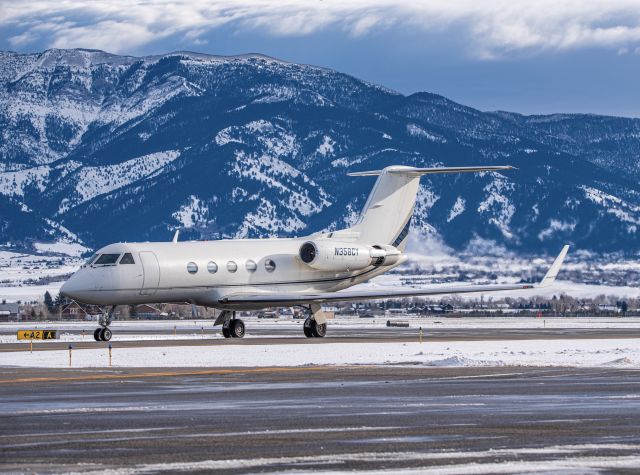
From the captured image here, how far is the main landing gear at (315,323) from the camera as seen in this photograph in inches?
2424

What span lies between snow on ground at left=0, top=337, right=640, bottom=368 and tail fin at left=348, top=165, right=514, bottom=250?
10765 millimetres

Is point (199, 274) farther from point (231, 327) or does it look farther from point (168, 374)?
point (168, 374)

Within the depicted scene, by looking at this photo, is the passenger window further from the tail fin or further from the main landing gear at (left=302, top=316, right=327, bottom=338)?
the tail fin

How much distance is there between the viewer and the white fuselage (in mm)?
56594

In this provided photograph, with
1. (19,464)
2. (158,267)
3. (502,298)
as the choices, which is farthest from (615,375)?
(502,298)

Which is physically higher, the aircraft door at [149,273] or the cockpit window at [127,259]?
the cockpit window at [127,259]

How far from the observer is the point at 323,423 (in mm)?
22094

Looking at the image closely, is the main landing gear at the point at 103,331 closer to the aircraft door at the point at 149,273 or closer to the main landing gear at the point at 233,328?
the aircraft door at the point at 149,273

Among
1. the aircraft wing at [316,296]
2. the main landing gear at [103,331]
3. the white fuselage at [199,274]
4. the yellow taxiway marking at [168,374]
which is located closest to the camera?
the yellow taxiway marking at [168,374]

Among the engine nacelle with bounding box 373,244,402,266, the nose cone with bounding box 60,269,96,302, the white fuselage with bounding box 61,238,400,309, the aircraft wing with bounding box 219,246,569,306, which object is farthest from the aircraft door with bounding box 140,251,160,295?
the engine nacelle with bounding box 373,244,402,266

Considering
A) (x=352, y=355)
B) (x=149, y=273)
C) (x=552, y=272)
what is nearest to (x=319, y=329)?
(x=149, y=273)

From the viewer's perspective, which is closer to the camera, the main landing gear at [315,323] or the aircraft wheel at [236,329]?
the aircraft wheel at [236,329]

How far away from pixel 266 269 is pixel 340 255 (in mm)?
3471

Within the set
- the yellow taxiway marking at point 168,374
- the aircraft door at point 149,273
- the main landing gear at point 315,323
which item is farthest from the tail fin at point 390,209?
the yellow taxiway marking at point 168,374
